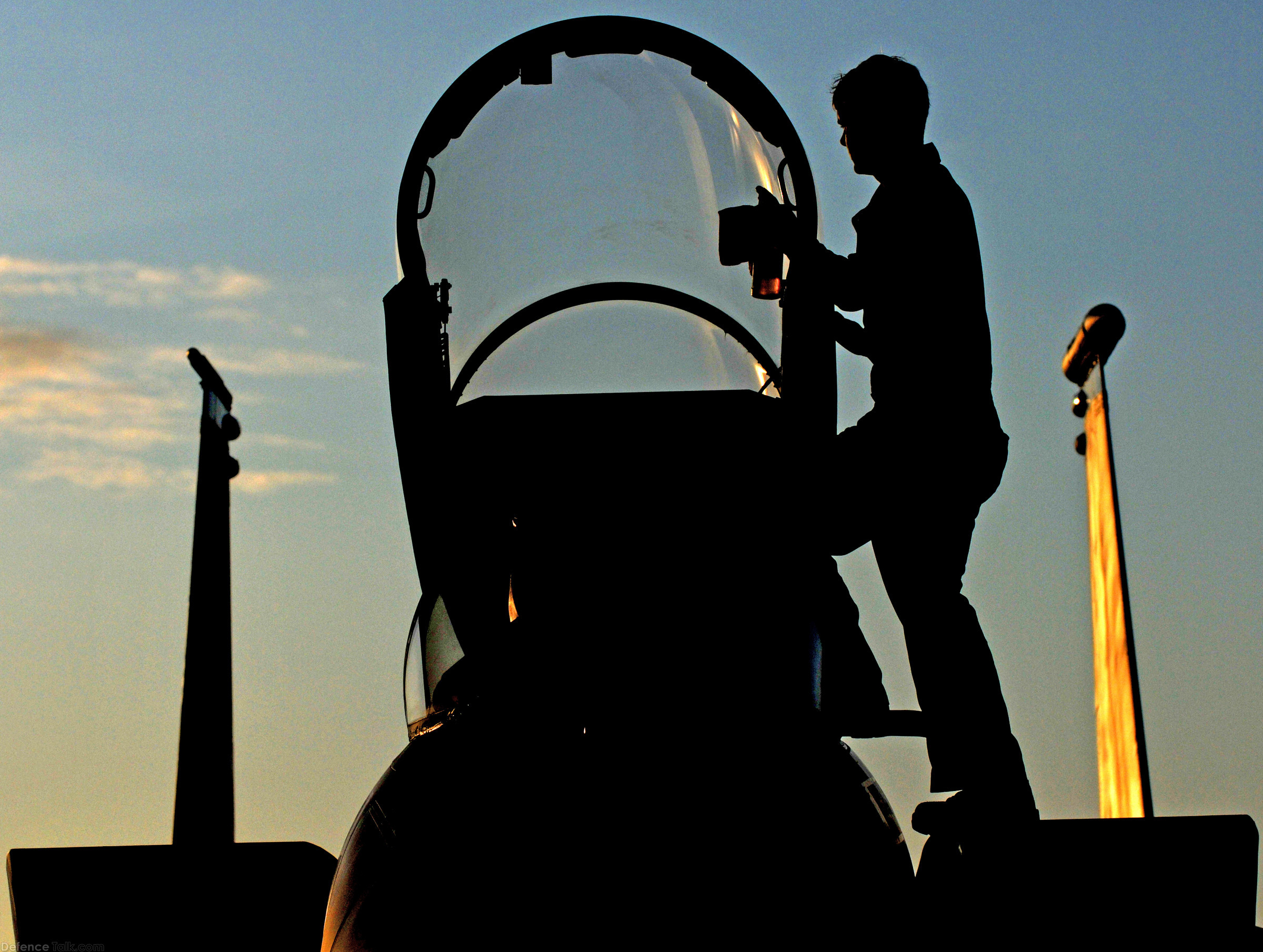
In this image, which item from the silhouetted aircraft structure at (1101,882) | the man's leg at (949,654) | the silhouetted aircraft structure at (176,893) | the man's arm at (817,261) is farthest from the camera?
the man's arm at (817,261)

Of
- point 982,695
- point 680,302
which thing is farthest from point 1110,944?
point 680,302

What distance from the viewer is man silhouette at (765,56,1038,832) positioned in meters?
3.94

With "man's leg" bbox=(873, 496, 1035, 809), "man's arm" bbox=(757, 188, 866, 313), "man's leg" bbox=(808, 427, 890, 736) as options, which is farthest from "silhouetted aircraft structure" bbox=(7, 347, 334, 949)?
"man's arm" bbox=(757, 188, 866, 313)

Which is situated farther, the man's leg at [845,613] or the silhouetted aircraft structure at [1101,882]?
the man's leg at [845,613]

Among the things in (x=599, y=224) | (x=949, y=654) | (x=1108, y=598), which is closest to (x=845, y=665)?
(x=949, y=654)

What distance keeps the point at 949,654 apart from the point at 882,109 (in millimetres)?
1640

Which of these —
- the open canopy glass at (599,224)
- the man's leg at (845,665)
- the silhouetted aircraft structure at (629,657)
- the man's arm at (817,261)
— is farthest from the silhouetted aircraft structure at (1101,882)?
the open canopy glass at (599,224)

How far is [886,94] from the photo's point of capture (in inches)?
179

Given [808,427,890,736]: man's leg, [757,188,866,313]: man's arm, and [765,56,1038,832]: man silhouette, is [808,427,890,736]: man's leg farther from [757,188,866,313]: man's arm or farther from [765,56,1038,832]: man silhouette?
[757,188,866,313]: man's arm

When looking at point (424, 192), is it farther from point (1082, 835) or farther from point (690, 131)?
point (1082, 835)

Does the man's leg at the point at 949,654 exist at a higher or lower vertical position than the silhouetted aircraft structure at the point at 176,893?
higher

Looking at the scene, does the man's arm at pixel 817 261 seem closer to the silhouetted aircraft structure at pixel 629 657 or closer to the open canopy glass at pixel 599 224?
the silhouetted aircraft structure at pixel 629 657

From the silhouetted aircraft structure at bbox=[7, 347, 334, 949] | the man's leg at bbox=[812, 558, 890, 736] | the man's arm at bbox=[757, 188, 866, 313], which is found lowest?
the silhouetted aircraft structure at bbox=[7, 347, 334, 949]

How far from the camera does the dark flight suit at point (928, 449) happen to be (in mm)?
3957
